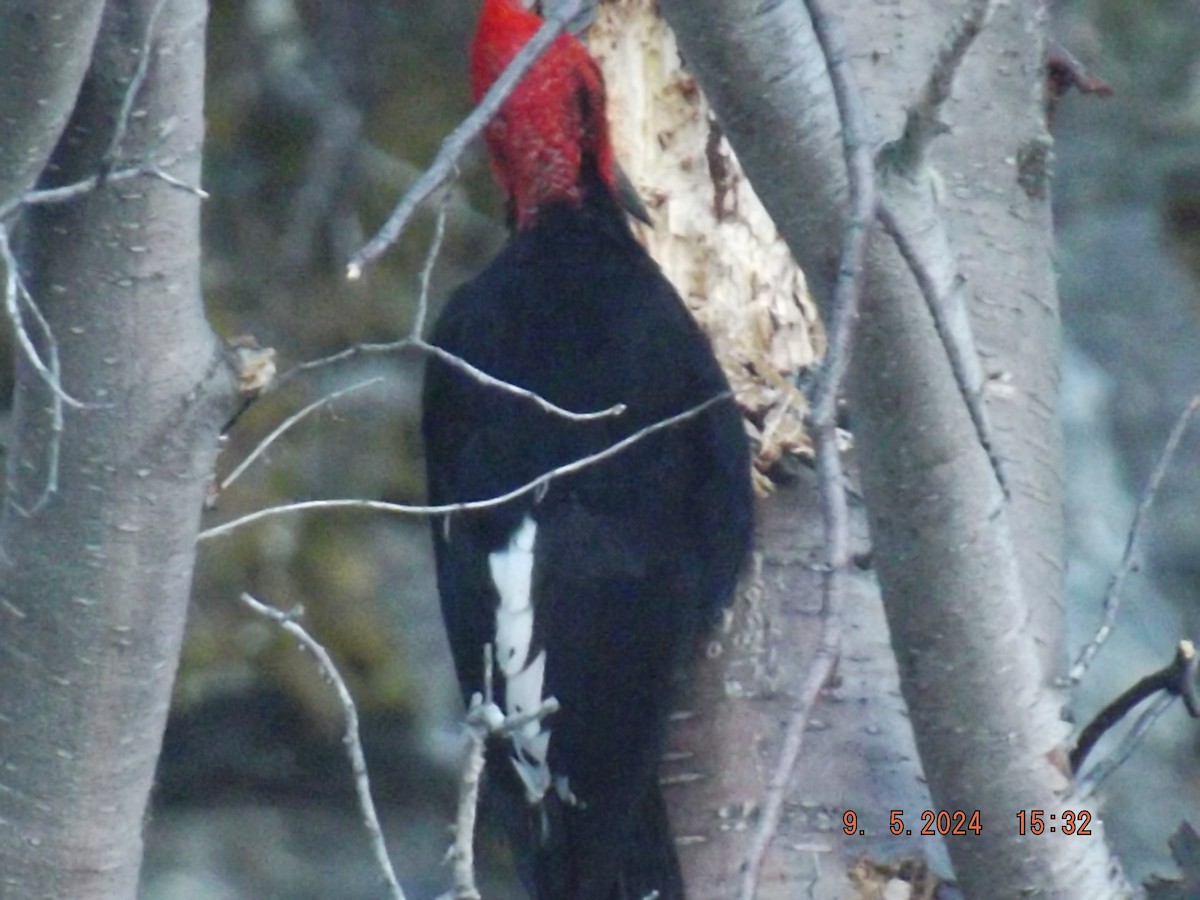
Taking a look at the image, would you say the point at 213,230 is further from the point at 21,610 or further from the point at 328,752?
the point at 21,610

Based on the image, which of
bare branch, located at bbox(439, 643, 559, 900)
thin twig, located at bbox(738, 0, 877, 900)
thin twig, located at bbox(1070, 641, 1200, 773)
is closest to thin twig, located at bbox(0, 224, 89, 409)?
bare branch, located at bbox(439, 643, 559, 900)

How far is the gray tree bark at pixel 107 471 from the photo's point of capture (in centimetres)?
105

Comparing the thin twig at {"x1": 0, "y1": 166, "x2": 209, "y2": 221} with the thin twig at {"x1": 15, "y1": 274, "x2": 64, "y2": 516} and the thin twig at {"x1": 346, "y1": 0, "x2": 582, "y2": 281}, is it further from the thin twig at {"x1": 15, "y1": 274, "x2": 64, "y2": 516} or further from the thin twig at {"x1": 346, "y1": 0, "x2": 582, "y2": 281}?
the thin twig at {"x1": 346, "y1": 0, "x2": 582, "y2": 281}

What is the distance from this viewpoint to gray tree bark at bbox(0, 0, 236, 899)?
1.05m

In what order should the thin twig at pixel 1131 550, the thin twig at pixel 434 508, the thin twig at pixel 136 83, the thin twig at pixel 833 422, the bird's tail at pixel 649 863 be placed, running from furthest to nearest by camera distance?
the bird's tail at pixel 649 863, the thin twig at pixel 1131 550, the thin twig at pixel 434 508, the thin twig at pixel 136 83, the thin twig at pixel 833 422

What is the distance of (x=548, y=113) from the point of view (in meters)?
2.00

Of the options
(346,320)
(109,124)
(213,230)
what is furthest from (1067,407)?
(109,124)

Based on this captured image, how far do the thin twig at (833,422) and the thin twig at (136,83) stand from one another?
0.39m

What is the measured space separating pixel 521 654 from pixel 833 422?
2.92ft

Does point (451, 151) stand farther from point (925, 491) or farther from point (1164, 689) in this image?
point (1164, 689)

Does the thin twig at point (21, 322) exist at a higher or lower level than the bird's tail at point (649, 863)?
higher

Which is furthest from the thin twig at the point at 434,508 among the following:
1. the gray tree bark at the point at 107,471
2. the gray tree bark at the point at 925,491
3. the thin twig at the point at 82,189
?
the gray tree bark at the point at 925,491

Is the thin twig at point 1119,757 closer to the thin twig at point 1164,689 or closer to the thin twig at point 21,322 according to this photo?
the thin twig at point 1164,689

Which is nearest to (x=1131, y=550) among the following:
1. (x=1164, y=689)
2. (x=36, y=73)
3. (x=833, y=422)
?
(x=1164, y=689)
